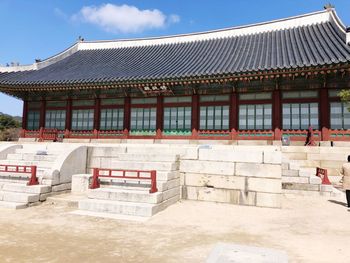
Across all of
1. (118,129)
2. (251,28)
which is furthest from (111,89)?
(251,28)

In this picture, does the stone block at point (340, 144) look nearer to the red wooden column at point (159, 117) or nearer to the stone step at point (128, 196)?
the red wooden column at point (159, 117)

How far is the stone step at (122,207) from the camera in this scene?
22.7ft

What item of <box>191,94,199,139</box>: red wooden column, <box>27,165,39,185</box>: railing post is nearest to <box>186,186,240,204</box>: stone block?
<box>27,165,39,185</box>: railing post

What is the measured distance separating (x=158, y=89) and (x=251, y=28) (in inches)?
382

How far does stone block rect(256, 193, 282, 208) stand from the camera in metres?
8.08

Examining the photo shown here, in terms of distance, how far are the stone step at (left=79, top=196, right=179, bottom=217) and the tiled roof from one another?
313 inches

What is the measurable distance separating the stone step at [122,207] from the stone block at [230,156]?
221cm

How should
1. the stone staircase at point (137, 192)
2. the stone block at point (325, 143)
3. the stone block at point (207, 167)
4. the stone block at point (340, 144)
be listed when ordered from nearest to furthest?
the stone staircase at point (137, 192), the stone block at point (207, 167), the stone block at point (340, 144), the stone block at point (325, 143)

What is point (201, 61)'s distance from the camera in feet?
55.3

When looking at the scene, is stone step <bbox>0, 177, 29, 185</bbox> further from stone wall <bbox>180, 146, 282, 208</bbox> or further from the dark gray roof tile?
the dark gray roof tile

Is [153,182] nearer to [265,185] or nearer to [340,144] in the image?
[265,185]

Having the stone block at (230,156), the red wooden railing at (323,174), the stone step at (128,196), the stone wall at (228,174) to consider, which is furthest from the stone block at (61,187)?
the red wooden railing at (323,174)

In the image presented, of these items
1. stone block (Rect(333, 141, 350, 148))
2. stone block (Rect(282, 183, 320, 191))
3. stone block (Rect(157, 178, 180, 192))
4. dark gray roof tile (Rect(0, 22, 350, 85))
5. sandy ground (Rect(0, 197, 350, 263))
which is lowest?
sandy ground (Rect(0, 197, 350, 263))

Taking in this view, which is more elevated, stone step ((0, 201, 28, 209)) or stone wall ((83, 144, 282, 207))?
stone wall ((83, 144, 282, 207))
